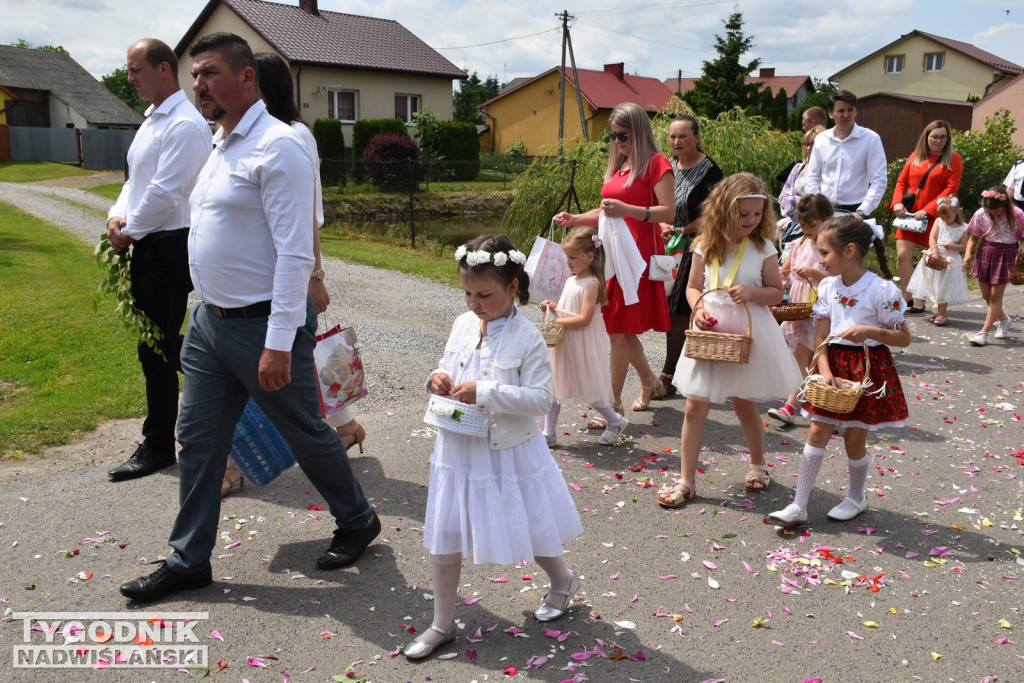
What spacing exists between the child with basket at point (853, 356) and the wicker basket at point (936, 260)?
566cm

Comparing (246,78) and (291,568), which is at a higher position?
(246,78)

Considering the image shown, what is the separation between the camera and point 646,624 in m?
3.63

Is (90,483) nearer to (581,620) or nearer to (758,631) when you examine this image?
(581,620)

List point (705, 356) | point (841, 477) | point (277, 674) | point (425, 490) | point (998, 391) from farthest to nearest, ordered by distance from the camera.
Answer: point (998, 391), point (841, 477), point (425, 490), point (705, 356), point (277, 674)

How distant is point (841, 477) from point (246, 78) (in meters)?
4.12

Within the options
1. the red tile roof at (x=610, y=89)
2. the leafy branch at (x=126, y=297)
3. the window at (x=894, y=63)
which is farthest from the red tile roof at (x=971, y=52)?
the leafy branch at (x=126, y=297)

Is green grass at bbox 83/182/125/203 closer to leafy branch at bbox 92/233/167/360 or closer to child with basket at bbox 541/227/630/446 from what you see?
leafy branch at bbox 92/233/167/360

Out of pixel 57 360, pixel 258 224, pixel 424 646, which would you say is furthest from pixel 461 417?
pixel 57 360

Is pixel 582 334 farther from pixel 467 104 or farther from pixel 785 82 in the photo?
pixel 785 82

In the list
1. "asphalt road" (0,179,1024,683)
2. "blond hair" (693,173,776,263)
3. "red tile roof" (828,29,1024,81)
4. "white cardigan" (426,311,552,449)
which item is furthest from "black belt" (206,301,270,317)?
"red tile roof" (828,29,1024,81)

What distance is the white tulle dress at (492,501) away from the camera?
3.33 meters

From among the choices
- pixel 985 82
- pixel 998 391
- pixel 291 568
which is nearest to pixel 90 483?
pixel 291 568

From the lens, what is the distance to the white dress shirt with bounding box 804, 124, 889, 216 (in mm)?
7969

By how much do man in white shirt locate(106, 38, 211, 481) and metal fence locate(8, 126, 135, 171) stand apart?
38.3 metres
